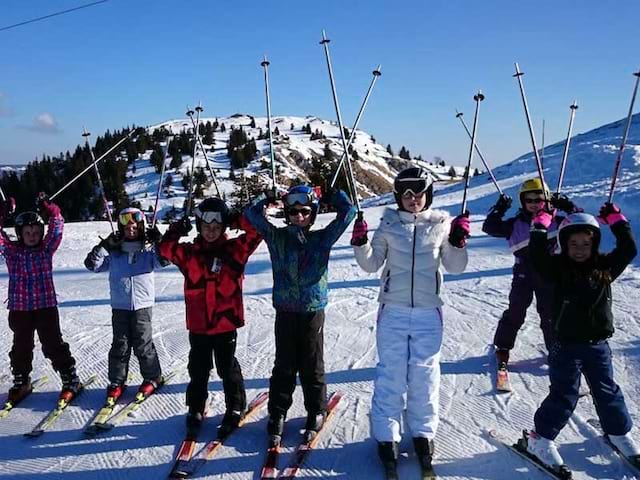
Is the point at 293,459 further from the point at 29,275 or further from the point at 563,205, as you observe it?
the point at 563,205

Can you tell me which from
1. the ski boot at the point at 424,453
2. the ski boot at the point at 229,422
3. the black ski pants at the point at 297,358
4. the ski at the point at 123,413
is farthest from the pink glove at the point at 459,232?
the ski at the point at 123,413

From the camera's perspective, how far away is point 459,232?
289 centimetres

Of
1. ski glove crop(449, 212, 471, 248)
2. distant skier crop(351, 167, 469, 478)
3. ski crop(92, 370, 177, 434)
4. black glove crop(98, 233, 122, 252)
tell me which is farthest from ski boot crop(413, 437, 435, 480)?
black glove crop(98, 233, 122, 252)

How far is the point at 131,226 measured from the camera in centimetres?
390

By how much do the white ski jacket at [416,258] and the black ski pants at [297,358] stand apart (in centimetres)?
54

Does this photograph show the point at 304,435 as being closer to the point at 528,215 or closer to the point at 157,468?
the point at 157,468

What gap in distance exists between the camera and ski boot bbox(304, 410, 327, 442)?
131 inches

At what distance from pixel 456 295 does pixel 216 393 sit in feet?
13.1

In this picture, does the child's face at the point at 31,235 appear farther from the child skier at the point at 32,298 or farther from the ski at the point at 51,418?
the ski at the point at 51,418

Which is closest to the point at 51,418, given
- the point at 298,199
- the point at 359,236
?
the point at 298,199

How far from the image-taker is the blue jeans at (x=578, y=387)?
282 centimetres

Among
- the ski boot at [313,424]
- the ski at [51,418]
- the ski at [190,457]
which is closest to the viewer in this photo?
the ski at [190,457]

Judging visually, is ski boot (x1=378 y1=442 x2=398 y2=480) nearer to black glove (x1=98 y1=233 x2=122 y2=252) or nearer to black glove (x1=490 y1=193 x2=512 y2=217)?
black glove (x1=490 y1=193 x2=512 y2=217)

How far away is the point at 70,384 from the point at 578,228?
408 cm
